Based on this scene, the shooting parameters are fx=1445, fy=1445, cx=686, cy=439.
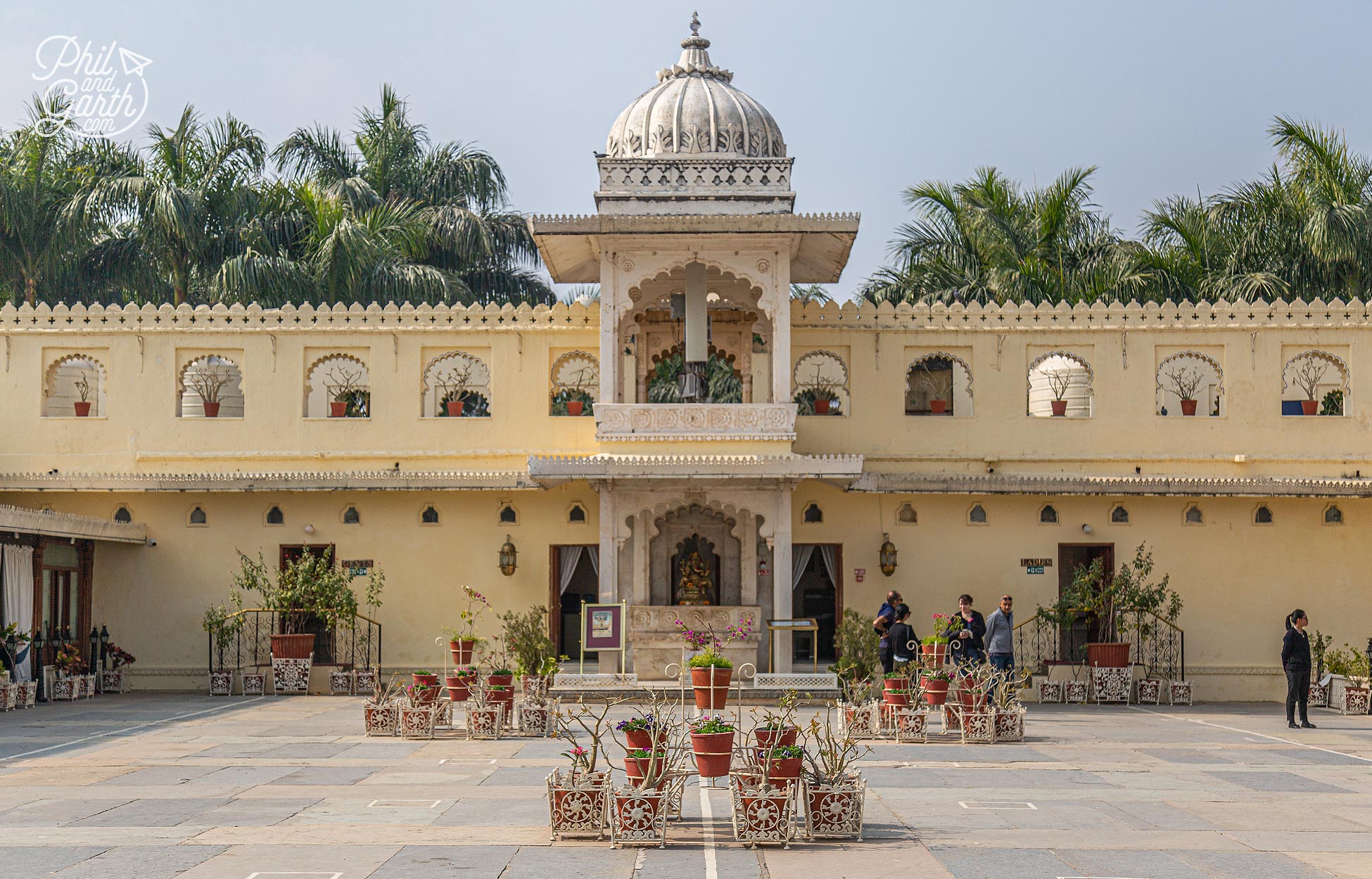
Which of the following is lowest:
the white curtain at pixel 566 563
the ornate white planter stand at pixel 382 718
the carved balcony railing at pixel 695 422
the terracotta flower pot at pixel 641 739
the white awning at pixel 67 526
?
the ornate white planter stand at pixel 382 718

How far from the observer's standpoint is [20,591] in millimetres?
20094

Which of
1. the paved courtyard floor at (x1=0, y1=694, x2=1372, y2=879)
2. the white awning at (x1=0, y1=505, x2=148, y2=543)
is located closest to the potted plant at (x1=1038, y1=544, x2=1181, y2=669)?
the paved courtyard floor at (x1=0, y1=694, x2=1372, y2=879)

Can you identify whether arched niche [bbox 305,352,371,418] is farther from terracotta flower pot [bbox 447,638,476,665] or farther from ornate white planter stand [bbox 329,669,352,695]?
terracotta flower pot [bbox 447,638,476,665]

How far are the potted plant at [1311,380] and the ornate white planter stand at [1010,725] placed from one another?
9716mm

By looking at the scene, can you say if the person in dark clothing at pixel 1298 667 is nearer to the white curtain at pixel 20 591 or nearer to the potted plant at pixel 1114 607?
the potted plant at pixel 1114 607

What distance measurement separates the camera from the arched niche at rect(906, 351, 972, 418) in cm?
2288

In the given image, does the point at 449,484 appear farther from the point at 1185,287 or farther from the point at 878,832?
the point at 1185,287

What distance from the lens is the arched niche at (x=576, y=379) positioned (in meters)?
22.8

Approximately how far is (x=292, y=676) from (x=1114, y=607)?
40.0 ft

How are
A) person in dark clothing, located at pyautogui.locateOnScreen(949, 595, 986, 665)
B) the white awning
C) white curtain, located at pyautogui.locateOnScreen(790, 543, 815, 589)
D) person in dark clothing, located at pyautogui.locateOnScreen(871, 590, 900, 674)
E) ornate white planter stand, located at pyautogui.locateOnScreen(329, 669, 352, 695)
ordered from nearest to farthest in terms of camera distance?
person in dark clothing, located at pyautogui.locateOnScreen(949, 595, 986, 665) < person in dark clothing, located at pyautogui.locateOnScreen(871, 590, 900, 674) < the white awning < ornate white planter stand, located at pyautogui.locateOnScreen(329, 669, 352, 695) < white curtain, located at pyautogui.locateOnScreen(790, 543, 815, 589)

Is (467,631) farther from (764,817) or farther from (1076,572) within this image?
(764,817)

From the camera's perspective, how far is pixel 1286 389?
25.8m

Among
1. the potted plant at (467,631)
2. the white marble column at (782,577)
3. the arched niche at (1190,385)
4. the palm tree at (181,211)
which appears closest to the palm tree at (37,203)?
the palm tree at (181,211)

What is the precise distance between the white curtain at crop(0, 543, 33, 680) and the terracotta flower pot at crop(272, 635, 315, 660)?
336 centimetres
